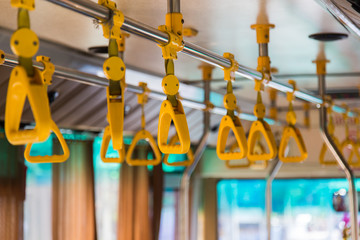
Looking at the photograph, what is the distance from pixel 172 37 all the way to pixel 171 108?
27 cm

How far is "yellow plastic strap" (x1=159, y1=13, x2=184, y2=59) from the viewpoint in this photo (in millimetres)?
2182

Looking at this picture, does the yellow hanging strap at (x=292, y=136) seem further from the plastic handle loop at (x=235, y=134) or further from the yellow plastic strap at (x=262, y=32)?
the plastic handle loop at (x=235, y=134)

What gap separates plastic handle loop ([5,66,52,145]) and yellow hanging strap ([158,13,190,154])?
582mm

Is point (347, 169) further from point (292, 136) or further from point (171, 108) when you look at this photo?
point (171, 108)

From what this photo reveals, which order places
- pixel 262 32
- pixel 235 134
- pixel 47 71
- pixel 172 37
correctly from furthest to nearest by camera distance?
pixel 262 32, pixel 235 134, pixel 47 71, pixel 172 37

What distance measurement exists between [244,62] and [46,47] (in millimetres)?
1597

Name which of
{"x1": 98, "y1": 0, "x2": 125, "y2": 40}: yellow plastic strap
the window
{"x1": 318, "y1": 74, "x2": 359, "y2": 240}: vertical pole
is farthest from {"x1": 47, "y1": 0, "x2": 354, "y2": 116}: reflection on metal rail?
the window

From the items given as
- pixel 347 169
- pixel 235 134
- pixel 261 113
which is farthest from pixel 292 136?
pixel 235 134

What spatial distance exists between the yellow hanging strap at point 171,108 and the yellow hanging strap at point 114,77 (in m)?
0.21

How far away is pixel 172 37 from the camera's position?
219 cm

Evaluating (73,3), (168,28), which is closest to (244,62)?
(168,28)

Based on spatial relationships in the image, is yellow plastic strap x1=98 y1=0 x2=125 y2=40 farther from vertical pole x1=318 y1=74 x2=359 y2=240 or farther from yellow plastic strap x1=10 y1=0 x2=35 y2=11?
vertical pole x1=318 y1=74 x2=359 y2=240

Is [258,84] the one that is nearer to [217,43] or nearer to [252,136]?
[252,136]

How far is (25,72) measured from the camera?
1563 mm
